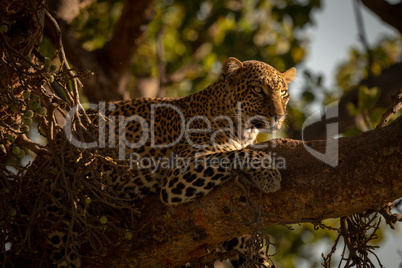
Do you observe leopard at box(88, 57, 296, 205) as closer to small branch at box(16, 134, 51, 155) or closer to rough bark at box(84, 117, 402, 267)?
rough bark at box(84, 117, 402, 267)

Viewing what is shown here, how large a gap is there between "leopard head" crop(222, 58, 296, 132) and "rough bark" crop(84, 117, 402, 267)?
48.6 inches

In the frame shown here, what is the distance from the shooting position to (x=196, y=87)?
13781mm

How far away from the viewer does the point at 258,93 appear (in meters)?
7.55

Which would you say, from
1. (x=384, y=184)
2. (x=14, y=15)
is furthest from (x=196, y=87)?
(x=384, y=184)

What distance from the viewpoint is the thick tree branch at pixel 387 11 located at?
9102mm

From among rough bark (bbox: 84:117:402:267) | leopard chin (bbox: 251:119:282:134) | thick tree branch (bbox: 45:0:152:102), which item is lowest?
rough bark (bbox: 84:117:402:267)

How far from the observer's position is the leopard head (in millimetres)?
7457

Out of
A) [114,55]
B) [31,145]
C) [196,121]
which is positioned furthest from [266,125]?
[114,55]

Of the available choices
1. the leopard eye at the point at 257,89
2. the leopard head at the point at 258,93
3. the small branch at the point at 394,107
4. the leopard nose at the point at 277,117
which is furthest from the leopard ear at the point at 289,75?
the small branch at the point at 394,107

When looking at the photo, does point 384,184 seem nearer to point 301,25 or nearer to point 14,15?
point 14,15

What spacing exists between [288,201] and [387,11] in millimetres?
5007

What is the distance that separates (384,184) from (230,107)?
9.56ft

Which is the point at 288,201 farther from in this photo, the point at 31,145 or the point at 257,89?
the point at 31,145

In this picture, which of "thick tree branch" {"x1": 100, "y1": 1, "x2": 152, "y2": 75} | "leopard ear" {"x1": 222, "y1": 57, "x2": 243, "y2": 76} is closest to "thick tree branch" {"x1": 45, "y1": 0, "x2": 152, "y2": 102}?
"thick tree branch" {"x1": 100, "y1": 1, "x2": 152, "y2": 75}
